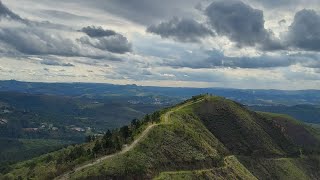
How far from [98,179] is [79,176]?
29.8 ft

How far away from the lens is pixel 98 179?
19725 centimetres

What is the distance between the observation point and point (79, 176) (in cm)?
19775
